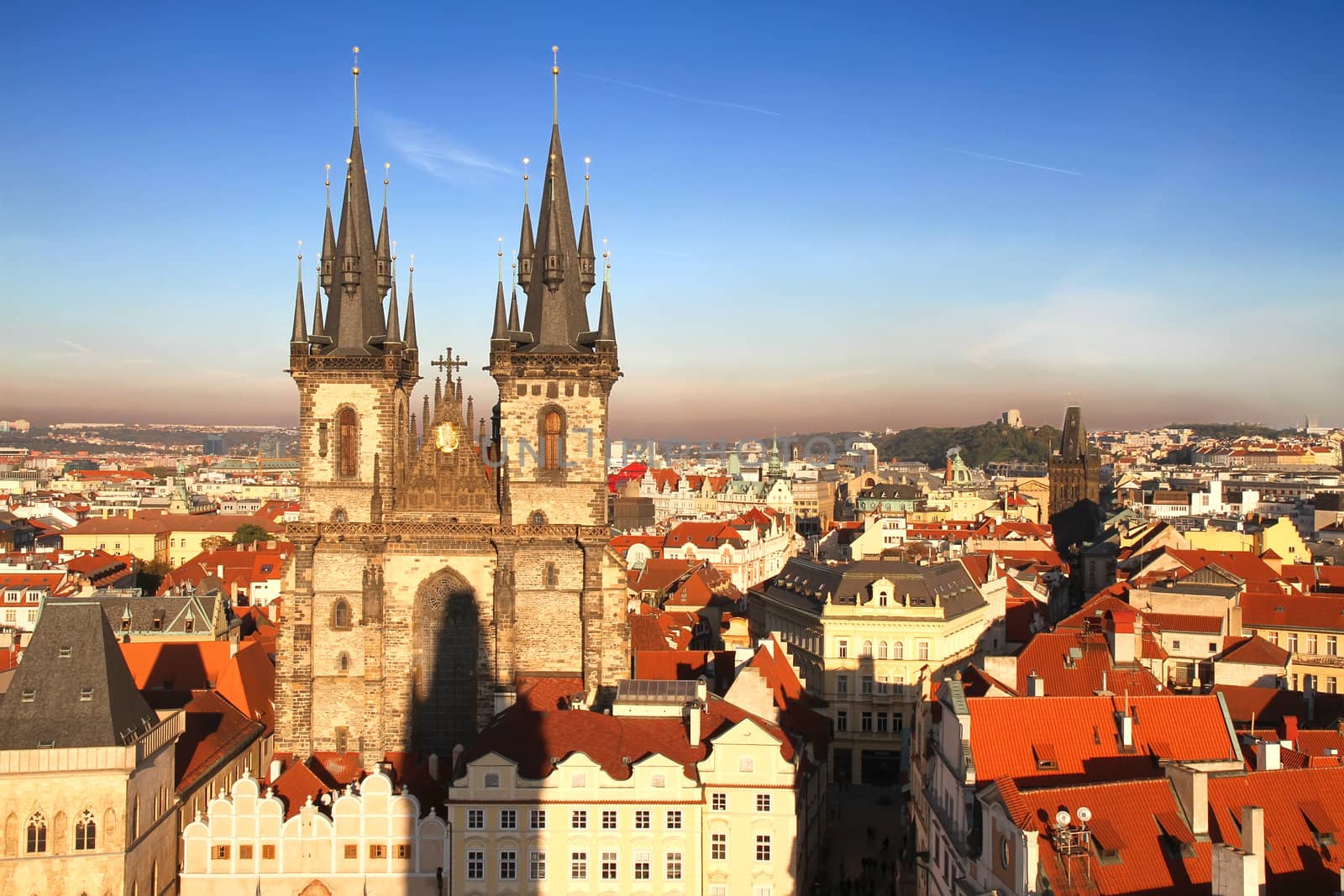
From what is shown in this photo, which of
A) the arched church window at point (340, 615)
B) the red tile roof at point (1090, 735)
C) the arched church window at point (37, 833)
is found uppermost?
the arched church window at point (340, 615)

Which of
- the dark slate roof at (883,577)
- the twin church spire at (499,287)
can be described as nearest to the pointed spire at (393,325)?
the twin church spire at (499,287)

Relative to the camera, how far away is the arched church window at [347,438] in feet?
191

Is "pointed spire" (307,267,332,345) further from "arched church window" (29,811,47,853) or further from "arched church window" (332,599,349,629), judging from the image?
"arched church window" (29,811,47,853)

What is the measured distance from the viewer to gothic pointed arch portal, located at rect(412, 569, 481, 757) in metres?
57.0

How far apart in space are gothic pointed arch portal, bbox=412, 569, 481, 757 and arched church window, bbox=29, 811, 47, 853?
54.8 ft

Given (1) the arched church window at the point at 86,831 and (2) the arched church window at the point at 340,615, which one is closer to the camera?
(1) the arched church window at the point at 86,831

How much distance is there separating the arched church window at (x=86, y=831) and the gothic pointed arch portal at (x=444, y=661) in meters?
15.9

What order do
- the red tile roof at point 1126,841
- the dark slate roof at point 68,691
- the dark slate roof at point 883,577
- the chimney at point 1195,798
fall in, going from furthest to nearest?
the dark slate roof at point 883,577 → the dark slate roof at point 68,691 → the chimney at point 1195,798 → the red tile roof at point 1126,841

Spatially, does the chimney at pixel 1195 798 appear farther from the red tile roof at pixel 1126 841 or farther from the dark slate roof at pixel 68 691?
the dark slate roof at pixel 68 691

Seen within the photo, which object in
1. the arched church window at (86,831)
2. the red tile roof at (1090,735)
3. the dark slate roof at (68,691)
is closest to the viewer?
the red tile roof at (1090,735)

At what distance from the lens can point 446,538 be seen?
188 ft

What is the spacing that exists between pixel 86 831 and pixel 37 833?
4.78 feet

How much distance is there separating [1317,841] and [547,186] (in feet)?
132

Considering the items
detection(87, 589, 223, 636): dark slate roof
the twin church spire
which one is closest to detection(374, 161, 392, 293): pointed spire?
the twin church spire
